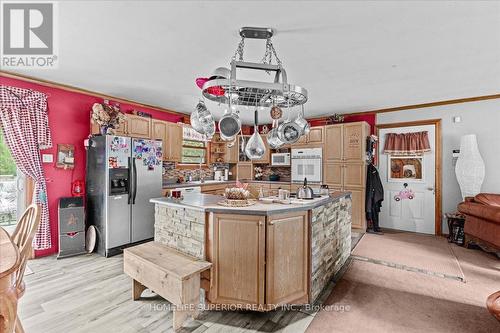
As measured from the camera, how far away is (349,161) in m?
4.96

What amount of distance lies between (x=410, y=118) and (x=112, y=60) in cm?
529

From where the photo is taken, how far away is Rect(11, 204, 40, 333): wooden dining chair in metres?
1.50

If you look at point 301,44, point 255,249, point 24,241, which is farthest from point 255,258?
point 301,44

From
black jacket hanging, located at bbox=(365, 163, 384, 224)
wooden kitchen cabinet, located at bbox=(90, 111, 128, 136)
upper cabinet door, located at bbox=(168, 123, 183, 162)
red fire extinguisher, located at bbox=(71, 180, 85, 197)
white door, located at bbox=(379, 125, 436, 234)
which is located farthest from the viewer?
upper cabinet door, located at bbox=(168, 123, 183, 162)

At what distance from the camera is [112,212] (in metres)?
3.60

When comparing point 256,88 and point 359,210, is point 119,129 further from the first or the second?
point 359,210

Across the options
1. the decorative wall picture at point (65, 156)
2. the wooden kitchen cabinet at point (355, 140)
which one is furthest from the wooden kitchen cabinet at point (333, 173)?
the decorative wall picture at point (65, 156)

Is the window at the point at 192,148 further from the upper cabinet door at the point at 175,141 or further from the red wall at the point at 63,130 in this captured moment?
the red wall at the point at 63,130

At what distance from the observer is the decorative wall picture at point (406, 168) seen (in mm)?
4785

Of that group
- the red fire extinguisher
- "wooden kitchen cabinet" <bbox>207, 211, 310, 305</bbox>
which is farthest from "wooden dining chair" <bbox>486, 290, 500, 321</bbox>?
the red fire extinguisher

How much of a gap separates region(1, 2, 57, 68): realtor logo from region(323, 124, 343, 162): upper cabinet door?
4690 mm

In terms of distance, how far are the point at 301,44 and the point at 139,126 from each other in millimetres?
3310

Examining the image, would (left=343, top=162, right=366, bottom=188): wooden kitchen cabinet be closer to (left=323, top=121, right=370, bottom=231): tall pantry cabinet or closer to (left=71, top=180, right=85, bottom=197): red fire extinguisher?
(left=323, top=121, right=370, bottom=231): tall pantry cabinet

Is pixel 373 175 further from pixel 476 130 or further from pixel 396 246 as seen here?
pixel 476 130
